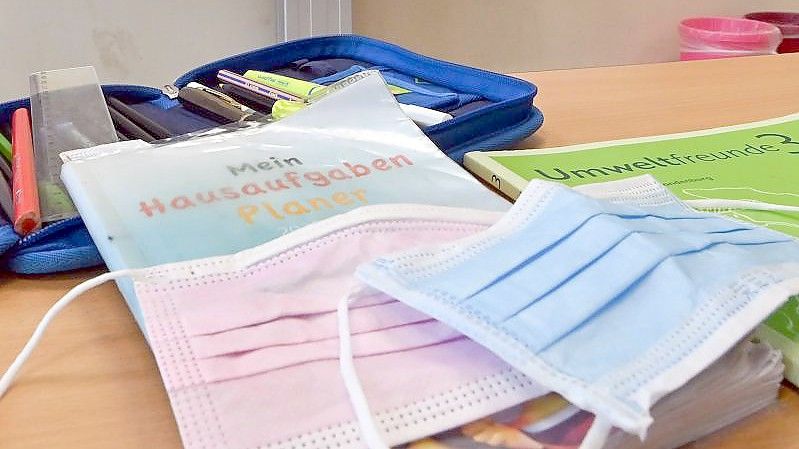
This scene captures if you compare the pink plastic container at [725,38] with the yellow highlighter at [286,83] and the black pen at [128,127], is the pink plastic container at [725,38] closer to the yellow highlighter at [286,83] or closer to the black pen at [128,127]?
the yellow highlighter at [286,83]

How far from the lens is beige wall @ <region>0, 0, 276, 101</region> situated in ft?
3.90

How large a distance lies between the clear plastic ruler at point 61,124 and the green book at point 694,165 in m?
0.26

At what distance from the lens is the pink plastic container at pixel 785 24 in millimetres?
1629

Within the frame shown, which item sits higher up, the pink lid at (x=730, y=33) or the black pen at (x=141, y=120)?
the black pen at (x=141, y=120)

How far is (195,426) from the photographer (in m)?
0.30

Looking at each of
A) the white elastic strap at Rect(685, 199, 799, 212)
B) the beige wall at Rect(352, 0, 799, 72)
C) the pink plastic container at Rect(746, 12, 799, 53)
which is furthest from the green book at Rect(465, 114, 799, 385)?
the pink plastic container at Rect(746, 12, 799, 53)

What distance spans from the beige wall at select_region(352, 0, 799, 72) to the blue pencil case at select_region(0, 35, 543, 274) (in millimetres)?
614

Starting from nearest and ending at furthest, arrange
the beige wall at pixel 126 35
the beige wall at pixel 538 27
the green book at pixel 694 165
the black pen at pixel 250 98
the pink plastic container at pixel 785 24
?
the green book at pixel 694 165 < the black pen at pixel 250 98 < the beige wall at pixel 126 35 < the beige wall at pixel 538 27 < the pink plastic container at pixel 785 24

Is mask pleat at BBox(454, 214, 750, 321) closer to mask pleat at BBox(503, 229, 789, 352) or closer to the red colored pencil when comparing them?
mask pleat at BBox(503, 229, 789, 352)

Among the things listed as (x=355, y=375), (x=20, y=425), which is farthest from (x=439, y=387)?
(x=20, y=425)

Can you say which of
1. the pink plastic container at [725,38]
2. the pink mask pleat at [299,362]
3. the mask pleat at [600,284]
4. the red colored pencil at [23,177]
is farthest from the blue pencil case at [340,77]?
the pink plastic container at [725,38]

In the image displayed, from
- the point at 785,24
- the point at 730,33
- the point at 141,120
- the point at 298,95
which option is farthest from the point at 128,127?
the point at 785,24

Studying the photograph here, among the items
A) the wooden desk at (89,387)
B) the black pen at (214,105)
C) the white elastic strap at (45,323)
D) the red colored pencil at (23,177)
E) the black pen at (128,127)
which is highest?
the black pen at (214,105)

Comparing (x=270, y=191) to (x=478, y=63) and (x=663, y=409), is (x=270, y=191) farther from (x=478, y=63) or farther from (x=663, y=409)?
(x=478, y=63)
